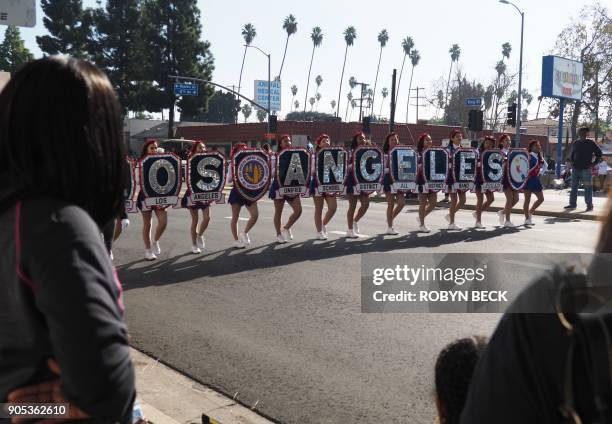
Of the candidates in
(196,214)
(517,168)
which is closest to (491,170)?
(517,168)

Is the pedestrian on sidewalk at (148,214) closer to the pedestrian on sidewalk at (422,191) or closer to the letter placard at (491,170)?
the pedestrian on sidewalk at (422,191)

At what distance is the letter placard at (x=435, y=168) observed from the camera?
1259 cm

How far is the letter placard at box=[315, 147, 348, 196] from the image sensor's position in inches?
455

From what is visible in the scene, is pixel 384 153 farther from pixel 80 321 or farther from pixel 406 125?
pixel 406 125

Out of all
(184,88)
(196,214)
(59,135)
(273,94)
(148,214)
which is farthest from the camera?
(273,94)

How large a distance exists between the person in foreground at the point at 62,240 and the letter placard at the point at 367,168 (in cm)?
1046

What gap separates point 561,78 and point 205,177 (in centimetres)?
3133

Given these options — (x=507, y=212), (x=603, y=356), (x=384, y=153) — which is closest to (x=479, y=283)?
(x=603, y=356)

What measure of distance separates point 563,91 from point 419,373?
1383 inches

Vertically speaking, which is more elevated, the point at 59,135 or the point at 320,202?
the point at 59,135

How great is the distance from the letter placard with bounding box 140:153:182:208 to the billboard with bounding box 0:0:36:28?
4.51 meters

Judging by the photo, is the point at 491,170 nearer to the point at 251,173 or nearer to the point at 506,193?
the point at 506,193

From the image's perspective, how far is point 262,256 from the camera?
977 centimetres

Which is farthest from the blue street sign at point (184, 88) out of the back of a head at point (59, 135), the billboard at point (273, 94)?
the back of a head at point (59, 135)
